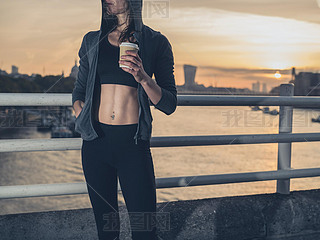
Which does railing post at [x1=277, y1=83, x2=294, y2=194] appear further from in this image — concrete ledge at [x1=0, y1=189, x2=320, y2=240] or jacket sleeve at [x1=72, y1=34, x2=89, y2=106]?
jacket sleeve at [x1=72, y1=34, x2=89, y2=106]

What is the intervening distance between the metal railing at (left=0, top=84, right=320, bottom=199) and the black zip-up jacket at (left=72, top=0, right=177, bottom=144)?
0.61 m

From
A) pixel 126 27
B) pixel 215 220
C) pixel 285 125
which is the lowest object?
pixel 215 220

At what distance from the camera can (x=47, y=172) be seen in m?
99.1

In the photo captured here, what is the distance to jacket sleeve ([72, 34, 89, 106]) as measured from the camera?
7.29 feet

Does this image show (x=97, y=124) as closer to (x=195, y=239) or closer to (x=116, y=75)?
(x=116, y=75)

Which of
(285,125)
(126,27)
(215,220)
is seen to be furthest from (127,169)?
(285,125)

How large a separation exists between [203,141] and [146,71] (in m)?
1.17

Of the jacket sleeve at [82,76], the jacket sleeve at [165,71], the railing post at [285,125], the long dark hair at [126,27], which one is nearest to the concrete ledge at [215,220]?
the railing post at [285,125]

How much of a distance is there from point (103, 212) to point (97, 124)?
526mm

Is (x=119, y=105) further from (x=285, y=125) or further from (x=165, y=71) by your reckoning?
(x=285, y=125)

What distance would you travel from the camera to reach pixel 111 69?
202 cm

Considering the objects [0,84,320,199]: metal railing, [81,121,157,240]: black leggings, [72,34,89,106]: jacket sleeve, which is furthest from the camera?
[0,84,320,199]: metal railing

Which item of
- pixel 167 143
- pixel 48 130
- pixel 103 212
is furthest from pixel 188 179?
pixel 48 130

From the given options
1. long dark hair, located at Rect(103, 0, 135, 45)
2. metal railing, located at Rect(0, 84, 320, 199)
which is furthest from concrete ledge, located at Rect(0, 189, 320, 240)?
long dark hair, located at Rect(103, 0, 135, 45)
